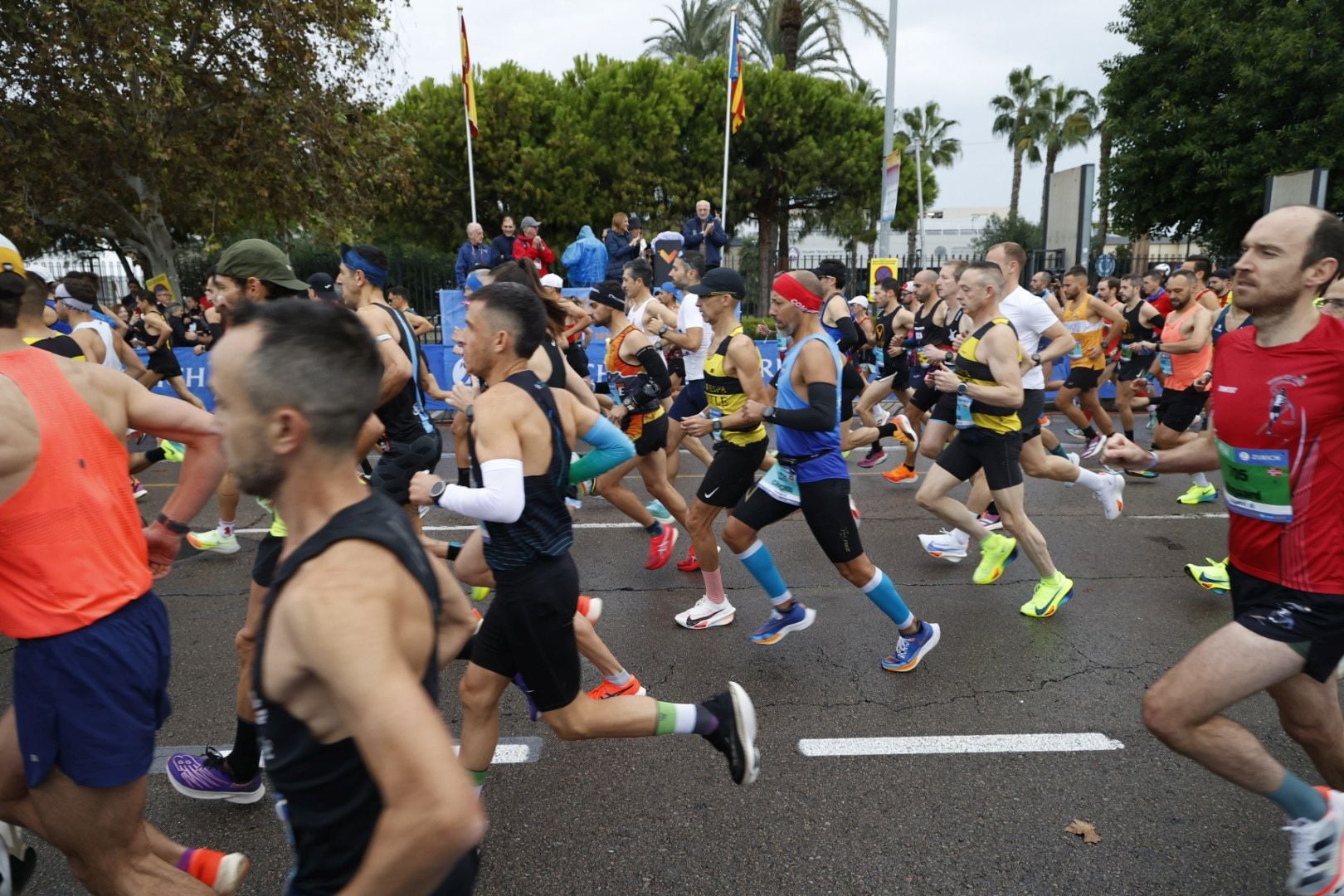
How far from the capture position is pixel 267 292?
3.83m

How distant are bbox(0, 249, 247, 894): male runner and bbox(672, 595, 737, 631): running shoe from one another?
→ 10.2ft

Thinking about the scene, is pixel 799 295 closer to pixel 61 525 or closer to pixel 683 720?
pixel 683 720

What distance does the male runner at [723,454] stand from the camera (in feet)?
16.4

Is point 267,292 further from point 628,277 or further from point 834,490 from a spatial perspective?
point 628,277

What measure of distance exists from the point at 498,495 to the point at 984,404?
355 centimetres

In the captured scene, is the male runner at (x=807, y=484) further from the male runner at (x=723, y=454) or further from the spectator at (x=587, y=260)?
the spectator at (x=587, y=260)

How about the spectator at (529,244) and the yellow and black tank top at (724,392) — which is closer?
the yellow and black tank top at (724,392)

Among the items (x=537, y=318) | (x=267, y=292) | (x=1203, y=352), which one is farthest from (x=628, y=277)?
(x=1203, y=352)

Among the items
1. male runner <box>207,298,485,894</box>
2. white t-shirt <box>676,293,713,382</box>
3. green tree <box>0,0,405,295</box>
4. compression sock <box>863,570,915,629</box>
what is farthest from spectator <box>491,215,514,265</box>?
male runner <box>207,298,485,894</box>

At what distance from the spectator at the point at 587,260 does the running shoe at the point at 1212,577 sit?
36.5 ft

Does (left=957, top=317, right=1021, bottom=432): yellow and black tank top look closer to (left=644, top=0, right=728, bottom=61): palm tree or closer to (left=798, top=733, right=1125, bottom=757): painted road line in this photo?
(left=798, top=733, right=1125, bottom=757): painted road line

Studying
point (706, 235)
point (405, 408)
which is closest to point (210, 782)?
point (405, 408)

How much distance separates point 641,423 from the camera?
20.7 feet

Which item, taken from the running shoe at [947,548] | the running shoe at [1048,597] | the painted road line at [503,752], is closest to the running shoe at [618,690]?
the painted road line at [503,752]
